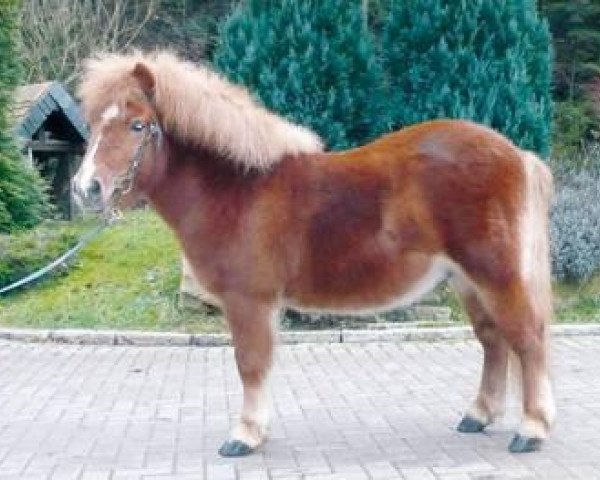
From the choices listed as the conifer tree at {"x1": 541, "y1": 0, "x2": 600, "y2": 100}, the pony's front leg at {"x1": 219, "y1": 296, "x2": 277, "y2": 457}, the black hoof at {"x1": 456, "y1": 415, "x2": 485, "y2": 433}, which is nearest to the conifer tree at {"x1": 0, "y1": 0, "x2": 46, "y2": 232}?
the pony's front leg at {"x1": 219, "y1": 296, "x2": 277, "y2": 457}

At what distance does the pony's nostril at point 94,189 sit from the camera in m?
5.38

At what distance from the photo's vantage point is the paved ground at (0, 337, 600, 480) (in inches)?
218

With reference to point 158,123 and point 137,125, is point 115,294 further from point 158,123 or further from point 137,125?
point 137,125

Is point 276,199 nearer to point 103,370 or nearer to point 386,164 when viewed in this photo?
point 386,164

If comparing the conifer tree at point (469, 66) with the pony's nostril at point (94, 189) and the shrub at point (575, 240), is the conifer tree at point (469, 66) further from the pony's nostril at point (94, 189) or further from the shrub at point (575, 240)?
the pony's nostril at point (94, 189)

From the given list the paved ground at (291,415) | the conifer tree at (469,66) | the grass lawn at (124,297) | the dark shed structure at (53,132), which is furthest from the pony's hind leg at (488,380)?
the dark shed structure at (53,132)

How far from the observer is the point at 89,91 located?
18.6 ft

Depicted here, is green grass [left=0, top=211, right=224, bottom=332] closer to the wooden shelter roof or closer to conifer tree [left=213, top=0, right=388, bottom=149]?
conifer tree [left=213, top=0, right=388, bottom=149]

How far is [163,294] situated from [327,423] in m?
5.81

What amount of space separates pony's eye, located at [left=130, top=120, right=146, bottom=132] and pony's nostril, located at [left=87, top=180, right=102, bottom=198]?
0.39m

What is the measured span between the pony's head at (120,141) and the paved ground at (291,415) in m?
1.53

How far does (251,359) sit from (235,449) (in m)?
0.52

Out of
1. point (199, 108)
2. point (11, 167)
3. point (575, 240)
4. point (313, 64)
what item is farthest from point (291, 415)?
point (11, 167)

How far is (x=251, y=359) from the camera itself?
5.76 metres
